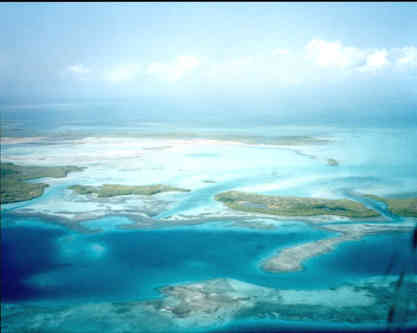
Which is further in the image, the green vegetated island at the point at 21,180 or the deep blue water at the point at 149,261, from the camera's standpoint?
the green vegetated island at the point at 21,180

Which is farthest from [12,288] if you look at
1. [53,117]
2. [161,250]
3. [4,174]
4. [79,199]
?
[53,117]

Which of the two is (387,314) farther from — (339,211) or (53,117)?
(53,117)

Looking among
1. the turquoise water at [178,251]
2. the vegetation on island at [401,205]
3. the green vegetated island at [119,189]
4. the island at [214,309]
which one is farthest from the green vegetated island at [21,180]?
the vegetation on island at [401,205]

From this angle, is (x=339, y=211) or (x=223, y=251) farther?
(x=339, y=211)

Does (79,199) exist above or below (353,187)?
below

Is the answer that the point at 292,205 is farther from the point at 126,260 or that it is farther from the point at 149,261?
the point at 126,260

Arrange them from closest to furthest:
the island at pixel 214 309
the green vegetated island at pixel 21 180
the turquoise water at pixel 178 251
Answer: the island at pixel 214 309 → the turquoise water at pixel 178 251 → the green vegetated island at pixel 21 180

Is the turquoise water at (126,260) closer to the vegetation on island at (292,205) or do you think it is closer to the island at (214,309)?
the island at (214,309)
